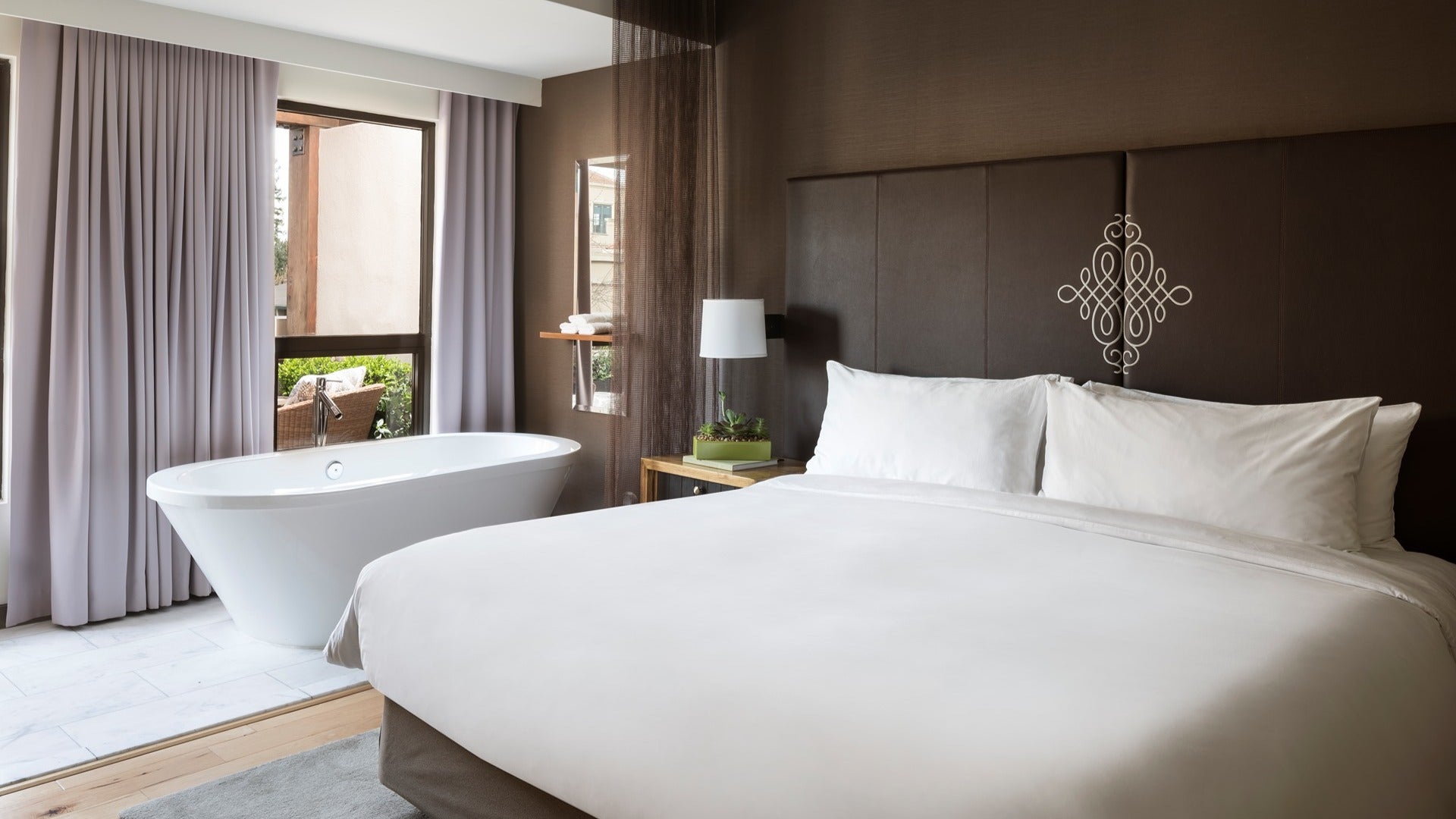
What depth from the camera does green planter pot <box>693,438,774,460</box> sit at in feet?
12.8

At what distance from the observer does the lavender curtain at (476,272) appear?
5145 millimetres

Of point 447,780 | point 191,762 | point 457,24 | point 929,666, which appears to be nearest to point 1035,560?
point 929,666

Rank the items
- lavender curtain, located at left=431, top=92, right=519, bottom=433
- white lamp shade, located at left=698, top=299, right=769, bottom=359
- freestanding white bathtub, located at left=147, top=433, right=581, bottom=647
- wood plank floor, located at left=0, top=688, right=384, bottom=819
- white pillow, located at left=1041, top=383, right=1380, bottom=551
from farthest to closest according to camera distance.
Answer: lavender curtain, located at left=431, top=92, right=519, bottom=433 < white lamp shade, located at left=698, top=299, right=769, bottom=359 < freestanding white bathtub, located at left=147, top=433, right=581, bottom=647 < wood plank floor, located at left=0, top=688, right=384, bottom=819 < white pillow, located at left=1041, top=383, right=1380, bottom=551

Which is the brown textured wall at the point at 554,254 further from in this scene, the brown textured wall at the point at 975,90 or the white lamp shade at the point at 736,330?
the white lamp shade at the point at 736,330

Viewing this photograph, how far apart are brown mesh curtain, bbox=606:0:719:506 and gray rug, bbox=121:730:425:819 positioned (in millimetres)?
1753

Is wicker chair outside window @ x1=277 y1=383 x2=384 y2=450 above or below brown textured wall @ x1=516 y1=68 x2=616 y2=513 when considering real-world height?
below

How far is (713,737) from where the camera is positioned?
1.58 meters

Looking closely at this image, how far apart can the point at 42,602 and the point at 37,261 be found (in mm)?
1304

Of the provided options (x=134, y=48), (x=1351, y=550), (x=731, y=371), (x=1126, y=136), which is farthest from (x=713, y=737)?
(x=134, y=48)

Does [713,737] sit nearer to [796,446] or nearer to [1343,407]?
[1343,407]

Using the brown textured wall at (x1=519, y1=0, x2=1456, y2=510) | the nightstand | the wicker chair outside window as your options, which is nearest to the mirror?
the brown textured wall at (x1=519, y1=0, x2=1456, y2=510)

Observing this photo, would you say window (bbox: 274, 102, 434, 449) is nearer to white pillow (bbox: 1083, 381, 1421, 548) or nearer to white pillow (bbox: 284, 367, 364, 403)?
white pillow (bbox: 284, 367, 364, 403)

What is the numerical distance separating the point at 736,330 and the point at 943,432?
3.31 ft

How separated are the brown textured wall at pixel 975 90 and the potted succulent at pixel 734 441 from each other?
0.36 metres
